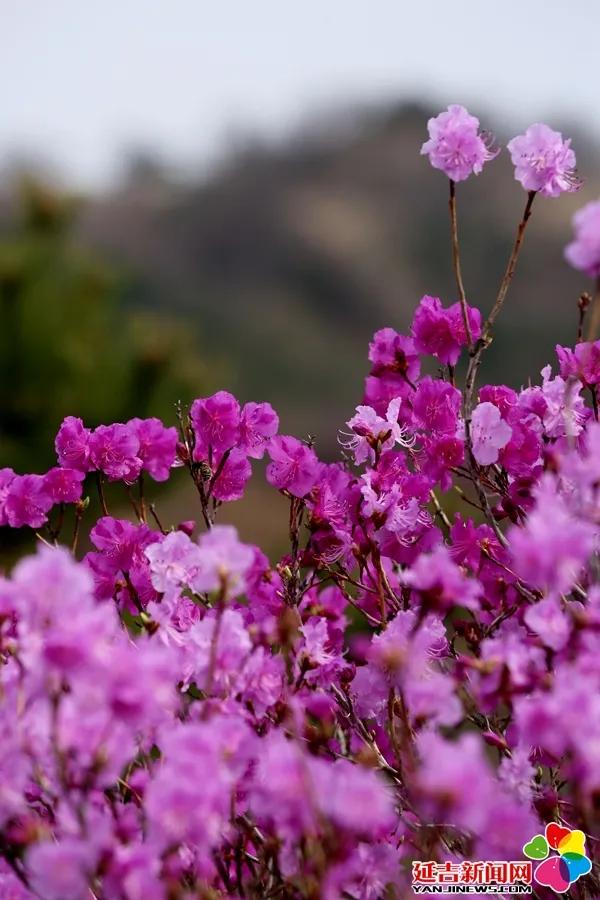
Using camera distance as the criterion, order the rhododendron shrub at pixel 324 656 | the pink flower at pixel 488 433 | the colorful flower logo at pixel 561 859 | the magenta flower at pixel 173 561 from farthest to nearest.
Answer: the pink flower at pixel 488 433
the magenta flower at pixel 173 561
the colorful flower logo at pixel 561 859
the rhododendron shrub at pixel 324 656

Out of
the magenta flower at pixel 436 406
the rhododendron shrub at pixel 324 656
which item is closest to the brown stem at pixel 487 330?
the rhododendron shrub at pixel 324 656

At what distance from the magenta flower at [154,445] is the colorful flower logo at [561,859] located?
618 millimetres

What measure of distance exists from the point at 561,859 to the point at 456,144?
74 cm

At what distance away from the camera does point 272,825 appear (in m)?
0.79

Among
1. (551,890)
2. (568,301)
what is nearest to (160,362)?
(551,890)

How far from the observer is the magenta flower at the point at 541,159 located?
1126 millimetres

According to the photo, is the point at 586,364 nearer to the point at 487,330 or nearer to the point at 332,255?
the point at 487,330

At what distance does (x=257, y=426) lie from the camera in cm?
123

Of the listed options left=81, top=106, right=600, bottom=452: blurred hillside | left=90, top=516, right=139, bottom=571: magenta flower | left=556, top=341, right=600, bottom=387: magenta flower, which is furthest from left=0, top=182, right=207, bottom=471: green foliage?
left=81, top=106, right=600, bottom=452: blurred hillside

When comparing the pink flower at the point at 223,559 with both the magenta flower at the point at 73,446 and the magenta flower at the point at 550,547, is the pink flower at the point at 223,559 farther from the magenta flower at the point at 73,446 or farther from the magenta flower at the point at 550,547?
the magenta flower at the point at 73,446

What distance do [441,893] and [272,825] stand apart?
0.14m

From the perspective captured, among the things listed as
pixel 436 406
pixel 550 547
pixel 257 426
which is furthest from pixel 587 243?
pixel 257 426

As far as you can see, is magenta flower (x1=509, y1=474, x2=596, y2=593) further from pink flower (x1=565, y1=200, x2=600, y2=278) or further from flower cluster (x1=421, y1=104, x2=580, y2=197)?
flower cluster (x1=421, y1=104, x2=580, y2=197)

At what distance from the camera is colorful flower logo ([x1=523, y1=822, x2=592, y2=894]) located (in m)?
0.85
